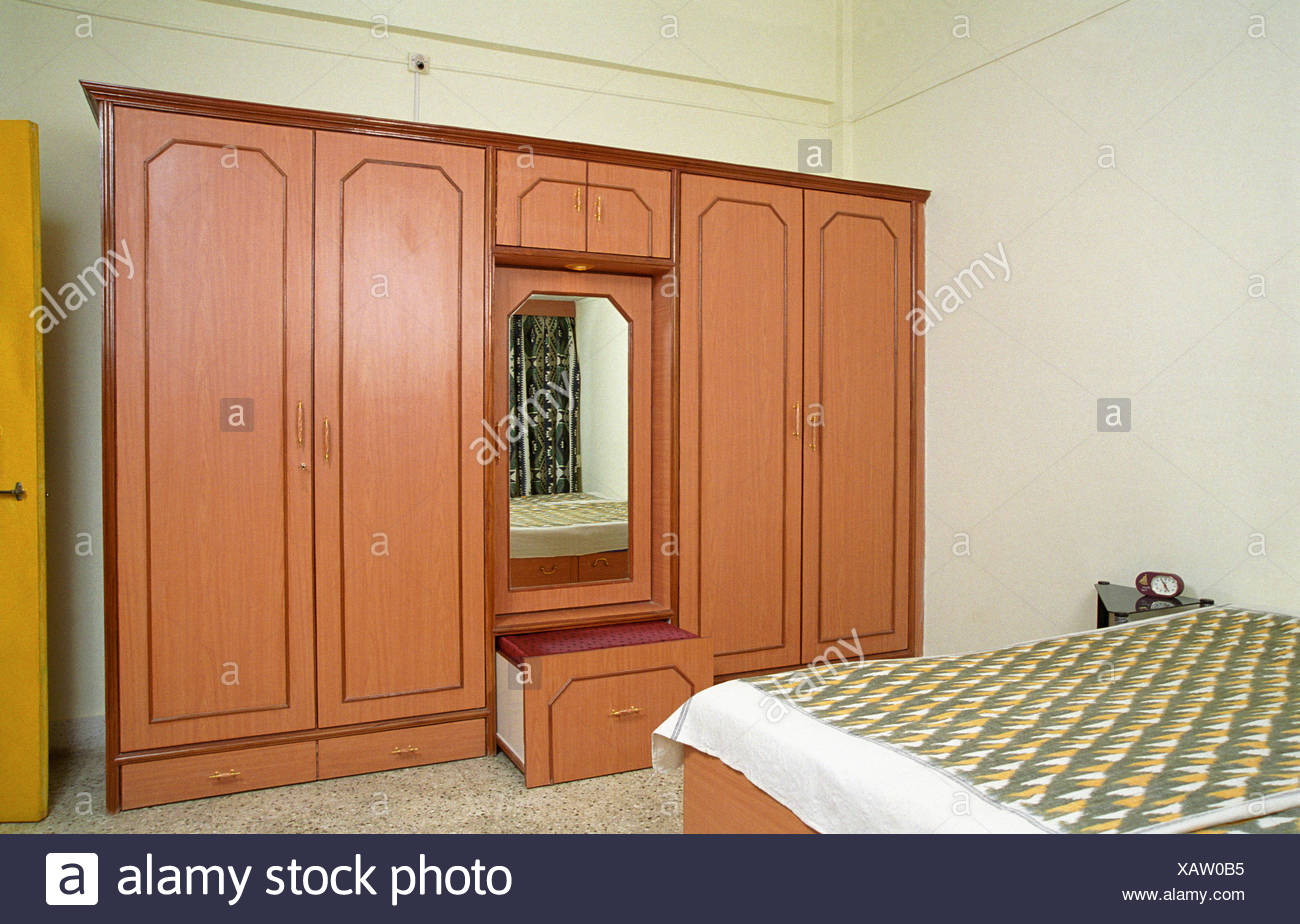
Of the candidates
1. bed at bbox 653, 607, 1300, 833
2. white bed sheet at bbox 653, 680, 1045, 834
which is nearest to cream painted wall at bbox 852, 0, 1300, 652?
bed at bbox 653, 607, 1300, 833

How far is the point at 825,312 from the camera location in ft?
13.1

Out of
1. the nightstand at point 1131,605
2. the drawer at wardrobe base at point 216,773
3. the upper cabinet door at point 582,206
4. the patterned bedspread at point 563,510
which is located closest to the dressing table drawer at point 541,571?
the patterned bedspread at point 563,510

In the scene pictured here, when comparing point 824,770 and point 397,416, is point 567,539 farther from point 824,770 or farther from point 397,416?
point 824,770

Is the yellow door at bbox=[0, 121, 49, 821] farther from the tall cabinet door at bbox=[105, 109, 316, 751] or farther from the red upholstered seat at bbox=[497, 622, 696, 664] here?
the red upholstered seat at bbox=[497, 622, 696, 664]

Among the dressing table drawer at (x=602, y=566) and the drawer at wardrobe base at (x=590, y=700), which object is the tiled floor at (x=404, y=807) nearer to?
the drawer at wardrobe base at (x=590, y=700)

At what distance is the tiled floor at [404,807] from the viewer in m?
2.77

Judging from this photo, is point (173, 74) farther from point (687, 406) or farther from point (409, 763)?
point (409, 763)

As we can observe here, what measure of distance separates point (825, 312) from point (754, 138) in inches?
44.5

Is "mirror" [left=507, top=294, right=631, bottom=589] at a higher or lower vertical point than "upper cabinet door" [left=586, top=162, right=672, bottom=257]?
lower

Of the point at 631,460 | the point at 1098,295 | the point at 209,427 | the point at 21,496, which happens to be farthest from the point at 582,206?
the point at 21,496

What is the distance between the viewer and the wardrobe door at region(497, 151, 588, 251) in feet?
11.0

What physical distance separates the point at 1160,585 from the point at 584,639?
1992 millimetres

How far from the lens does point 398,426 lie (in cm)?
320

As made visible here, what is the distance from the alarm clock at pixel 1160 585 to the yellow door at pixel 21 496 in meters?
3.54
